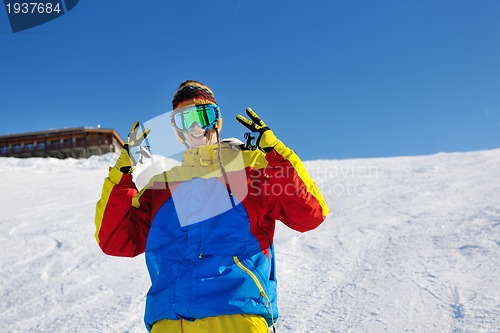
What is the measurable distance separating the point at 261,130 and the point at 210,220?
1.72 feet

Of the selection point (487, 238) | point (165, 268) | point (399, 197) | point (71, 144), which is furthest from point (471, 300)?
point (71, 144)

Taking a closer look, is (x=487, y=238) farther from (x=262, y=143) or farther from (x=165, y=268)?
(x=165, y=268)

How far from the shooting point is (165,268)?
188 centimetres

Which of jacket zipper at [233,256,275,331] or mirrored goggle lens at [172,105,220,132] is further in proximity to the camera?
mirrored goggle lens at [172,105,220,132]

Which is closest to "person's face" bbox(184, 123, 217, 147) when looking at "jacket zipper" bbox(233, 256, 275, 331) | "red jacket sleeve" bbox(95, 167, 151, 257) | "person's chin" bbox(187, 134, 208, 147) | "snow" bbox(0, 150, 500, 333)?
"person's chin" bbox(187, 134, 208, 147)

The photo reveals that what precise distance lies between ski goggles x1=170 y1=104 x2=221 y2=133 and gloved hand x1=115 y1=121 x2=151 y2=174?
0.67ft

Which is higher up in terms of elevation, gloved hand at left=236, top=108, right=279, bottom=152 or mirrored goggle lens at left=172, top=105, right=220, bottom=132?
mirrored goggle lens at left=172, top=105, right=220, bottom=132

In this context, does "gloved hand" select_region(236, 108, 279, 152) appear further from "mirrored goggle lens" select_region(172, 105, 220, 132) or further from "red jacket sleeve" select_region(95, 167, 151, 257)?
"red jacket sleeve" select_region(95, 167, 151, 257)

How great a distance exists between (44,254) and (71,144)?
31625 mm

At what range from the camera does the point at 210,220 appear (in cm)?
194

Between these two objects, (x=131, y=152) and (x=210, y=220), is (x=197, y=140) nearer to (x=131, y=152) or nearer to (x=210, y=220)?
(x=131, y=152)

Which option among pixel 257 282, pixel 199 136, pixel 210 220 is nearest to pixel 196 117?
pixel 199 136

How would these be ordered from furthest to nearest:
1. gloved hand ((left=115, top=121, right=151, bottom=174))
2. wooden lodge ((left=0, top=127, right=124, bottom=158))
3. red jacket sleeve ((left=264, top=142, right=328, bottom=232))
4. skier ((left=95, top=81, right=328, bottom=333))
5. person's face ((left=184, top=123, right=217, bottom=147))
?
wooden lodge ((left=0, top=127, right=124, bottom=158)) → person's face ((left=184, top=123, right=217, bottom=147)) → gloved hand ((left=115, top=121, right=151, bottom=174)) → red jacket sleeve ((left=264, top=142, right=328, bottom=232)) → skier ((left=95, top=81, right=328, bottom=333))

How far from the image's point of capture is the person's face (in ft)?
7.36
